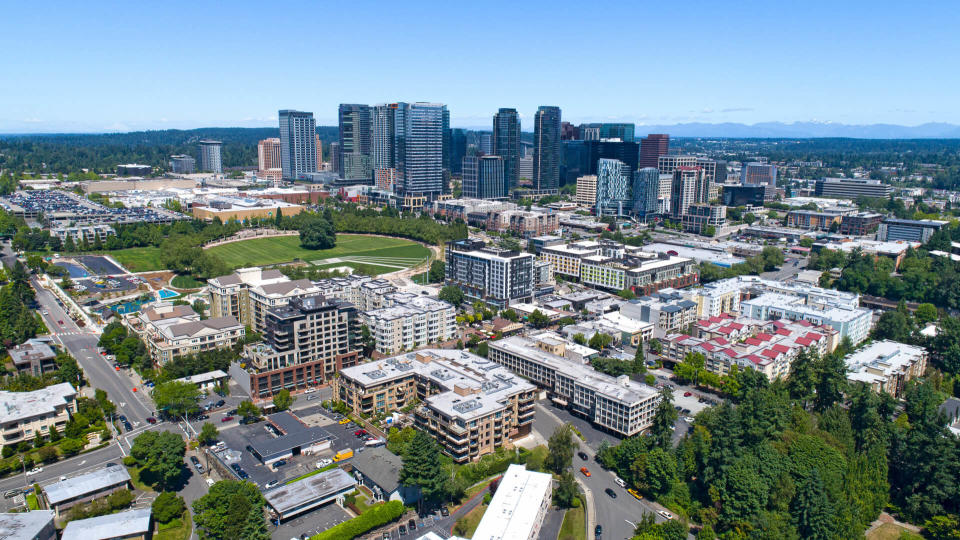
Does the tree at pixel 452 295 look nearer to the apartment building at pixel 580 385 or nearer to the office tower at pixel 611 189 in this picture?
the apartment building at pixel 580 385

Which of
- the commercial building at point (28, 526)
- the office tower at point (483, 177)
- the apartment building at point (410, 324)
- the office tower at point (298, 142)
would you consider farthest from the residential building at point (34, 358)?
the office tower at point (298, 142)

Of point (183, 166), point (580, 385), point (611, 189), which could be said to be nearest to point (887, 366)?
point (580, 385)

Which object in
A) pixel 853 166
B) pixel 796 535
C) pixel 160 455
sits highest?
pixel 853 166

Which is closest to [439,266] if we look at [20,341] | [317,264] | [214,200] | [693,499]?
[317,264]

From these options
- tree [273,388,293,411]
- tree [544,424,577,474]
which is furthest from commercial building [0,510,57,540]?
tree [544,424,577,474]

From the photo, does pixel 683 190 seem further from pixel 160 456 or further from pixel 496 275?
pixel 160 456

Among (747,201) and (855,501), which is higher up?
(747,201)

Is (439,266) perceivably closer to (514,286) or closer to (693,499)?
(514,286)
